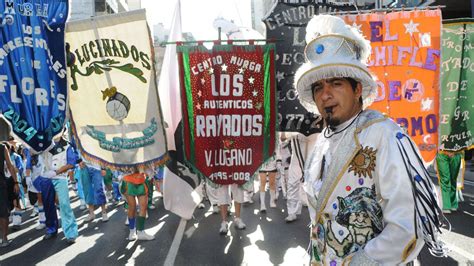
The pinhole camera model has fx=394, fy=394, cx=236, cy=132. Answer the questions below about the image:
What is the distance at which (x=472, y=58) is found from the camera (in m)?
6.29

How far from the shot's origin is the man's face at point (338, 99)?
203cm

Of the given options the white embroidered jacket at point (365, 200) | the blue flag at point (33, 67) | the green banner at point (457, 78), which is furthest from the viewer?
the green banner at point (457, 78)

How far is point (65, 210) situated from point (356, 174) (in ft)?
18.5

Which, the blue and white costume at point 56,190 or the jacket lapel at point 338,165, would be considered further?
the blue and white costume at point 56,190

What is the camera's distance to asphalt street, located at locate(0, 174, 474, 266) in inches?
205

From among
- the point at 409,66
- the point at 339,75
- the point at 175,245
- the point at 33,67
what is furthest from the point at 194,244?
the point at 339,75

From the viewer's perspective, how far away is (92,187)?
8.01 meters

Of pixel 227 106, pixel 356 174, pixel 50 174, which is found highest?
pixel 356 174

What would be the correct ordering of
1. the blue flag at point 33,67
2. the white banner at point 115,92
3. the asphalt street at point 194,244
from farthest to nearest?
the white banner at point 115,92 < the asphalt street at point 194,244 < the blue flag at point 33,67

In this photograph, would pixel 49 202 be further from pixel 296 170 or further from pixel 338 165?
pixel 338 165

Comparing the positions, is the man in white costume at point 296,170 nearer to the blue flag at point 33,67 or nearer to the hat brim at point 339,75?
the blue flag at point 33,67

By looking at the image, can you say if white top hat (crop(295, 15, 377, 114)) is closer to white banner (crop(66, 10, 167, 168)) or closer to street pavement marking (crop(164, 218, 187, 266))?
street pavement marking (crop(164, 218, 187, 266))

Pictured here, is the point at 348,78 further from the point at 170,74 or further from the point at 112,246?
the point at 112,246

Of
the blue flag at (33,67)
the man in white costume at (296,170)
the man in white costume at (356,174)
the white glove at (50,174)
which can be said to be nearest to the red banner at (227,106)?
the man in white costume at (296,170)
